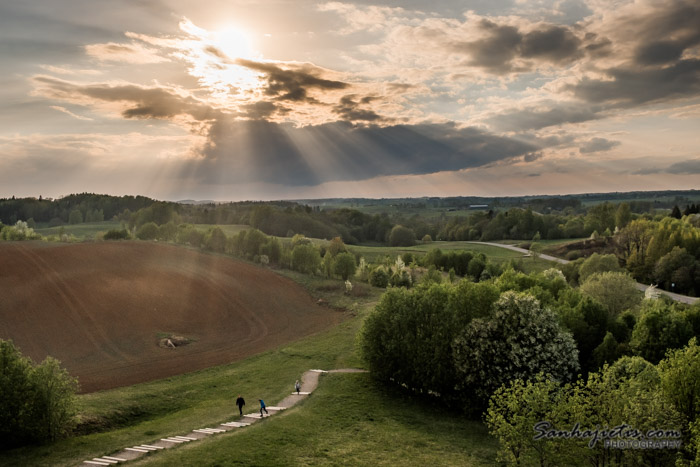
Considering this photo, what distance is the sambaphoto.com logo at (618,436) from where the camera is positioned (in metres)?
25.2

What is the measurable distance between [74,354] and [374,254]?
4893 inches

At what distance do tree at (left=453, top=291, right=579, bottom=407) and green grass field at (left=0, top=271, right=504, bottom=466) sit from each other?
4.73 meters

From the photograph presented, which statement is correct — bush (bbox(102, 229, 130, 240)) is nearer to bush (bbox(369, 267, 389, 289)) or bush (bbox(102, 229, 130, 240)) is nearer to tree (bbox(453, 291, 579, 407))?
bush (bbox(369, 267, 389, 289))

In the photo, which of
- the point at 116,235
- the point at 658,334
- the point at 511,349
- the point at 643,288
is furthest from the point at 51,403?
the point at 643,288

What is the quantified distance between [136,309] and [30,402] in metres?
49.5

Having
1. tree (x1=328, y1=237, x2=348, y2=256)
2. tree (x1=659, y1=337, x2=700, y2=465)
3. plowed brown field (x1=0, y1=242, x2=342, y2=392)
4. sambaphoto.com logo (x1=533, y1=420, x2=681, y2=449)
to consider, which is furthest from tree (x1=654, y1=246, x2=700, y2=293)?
sambaphoto.com logo (x1=533, y1=420, x2=681, y2=449)

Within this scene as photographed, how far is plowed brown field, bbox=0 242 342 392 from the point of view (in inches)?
2623

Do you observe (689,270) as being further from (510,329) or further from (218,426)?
(218,426)

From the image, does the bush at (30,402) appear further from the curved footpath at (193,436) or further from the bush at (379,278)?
the bush at (379,278)

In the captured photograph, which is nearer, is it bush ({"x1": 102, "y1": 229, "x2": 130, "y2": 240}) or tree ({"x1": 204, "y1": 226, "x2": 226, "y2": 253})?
tree ({"x1": 204, "y1": 226, "x2": 226, "y2": 253})

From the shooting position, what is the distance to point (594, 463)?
27.9 meters

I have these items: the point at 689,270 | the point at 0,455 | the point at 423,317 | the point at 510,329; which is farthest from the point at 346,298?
the point at 689,270

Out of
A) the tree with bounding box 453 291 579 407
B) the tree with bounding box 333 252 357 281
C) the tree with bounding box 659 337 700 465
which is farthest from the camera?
the tree with bounding box 333 252 357 281

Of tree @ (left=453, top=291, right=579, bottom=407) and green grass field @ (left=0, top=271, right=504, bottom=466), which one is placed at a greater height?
tree @ (left=453, top=291, right=579, bottom=407)
